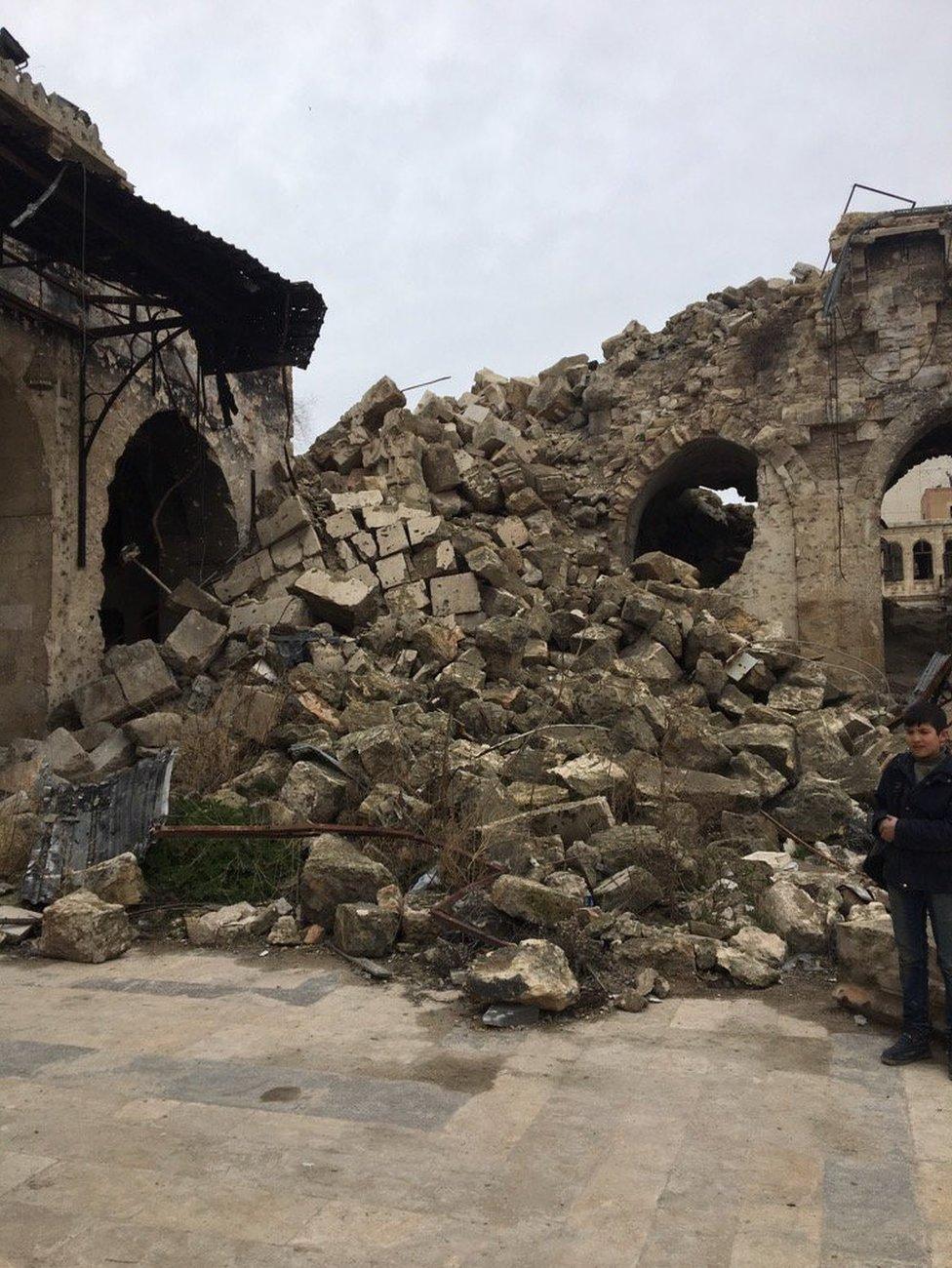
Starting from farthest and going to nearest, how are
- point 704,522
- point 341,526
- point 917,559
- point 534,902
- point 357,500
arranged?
1. point 917,559
2. point 704,522
3. point 357,500
4. point 341,526
5. point 534,902

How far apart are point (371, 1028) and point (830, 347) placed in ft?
34.8

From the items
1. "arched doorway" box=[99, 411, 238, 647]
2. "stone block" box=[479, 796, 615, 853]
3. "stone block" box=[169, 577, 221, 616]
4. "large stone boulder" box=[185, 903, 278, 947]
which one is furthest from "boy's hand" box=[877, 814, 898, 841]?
"arched doorway" box=[99, 411, 238, 647]

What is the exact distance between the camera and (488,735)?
777 centimetres

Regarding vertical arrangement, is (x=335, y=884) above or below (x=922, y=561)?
below

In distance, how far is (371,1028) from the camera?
14.0 ft

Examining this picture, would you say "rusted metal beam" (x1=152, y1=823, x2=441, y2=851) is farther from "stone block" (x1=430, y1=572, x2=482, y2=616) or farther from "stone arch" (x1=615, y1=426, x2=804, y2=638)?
"stone arch" (x1=615, y1=426, x2=804, y2=638)

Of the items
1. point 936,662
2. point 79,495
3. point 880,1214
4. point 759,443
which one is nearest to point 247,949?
point 880,1214

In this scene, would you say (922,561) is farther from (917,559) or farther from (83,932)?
(83,932)

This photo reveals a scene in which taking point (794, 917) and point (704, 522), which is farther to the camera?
point (704, 522)

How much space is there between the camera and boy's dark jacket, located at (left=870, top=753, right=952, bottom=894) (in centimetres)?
369

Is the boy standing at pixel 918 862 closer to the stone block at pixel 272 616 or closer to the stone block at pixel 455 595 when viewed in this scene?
the stone block at pixel 455 595

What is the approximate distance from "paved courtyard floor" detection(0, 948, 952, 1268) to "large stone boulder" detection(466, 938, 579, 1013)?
142mm

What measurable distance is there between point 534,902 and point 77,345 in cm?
740

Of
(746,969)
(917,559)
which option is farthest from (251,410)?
(917,559)
